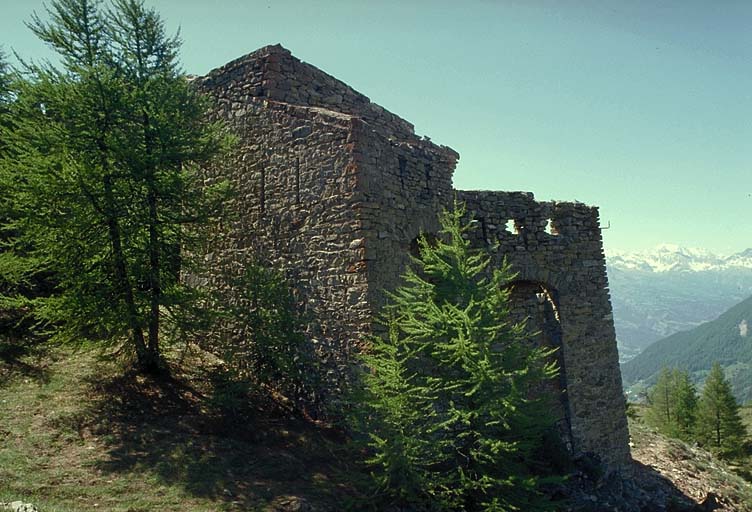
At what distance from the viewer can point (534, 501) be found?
8.02 m

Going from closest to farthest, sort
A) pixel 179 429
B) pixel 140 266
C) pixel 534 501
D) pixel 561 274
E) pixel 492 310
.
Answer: pixel 534 501
pixel 492 310
pixel 179 429
pixel 140 266
pixel 561 274

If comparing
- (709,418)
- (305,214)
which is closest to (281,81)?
(305,214)

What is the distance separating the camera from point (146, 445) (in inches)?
343

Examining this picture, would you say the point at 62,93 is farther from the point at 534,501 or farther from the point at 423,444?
the point at 534,501

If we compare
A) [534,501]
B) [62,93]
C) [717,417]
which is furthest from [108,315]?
[717,417]

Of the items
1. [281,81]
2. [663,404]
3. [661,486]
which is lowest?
[663,404]

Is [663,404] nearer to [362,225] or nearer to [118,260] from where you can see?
[362,225]

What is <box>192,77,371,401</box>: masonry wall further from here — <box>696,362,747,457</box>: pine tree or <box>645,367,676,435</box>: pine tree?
<box>645,367,676,435</box>: pine tree

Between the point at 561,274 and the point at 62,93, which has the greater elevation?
the point at 62,93

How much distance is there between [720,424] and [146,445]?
148ft

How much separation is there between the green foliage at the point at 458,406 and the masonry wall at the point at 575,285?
13.5 ft

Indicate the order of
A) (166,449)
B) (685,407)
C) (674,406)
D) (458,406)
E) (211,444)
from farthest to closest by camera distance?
(674,406) → (685,407) → (211,444) → (458,406) → (166,449)

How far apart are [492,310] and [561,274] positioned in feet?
18.7

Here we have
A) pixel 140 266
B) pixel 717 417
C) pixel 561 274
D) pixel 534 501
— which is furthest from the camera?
pixel 717 417
